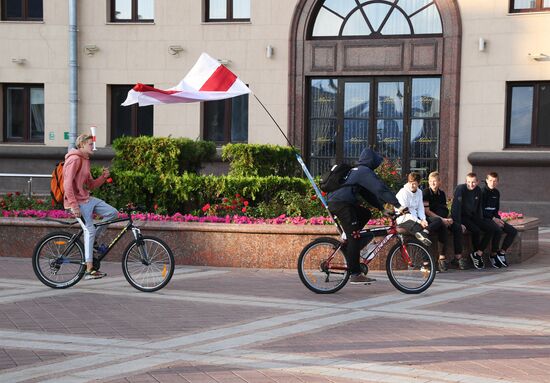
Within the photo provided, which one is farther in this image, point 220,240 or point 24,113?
point 24,113

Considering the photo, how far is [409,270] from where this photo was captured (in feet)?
34.8

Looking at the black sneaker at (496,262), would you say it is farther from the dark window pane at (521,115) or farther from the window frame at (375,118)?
the window frame at (375,118)

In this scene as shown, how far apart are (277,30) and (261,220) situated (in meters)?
10.6

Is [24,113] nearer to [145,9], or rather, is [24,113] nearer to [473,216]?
[145,9]

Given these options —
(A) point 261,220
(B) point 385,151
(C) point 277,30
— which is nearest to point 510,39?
(B) point 385,151

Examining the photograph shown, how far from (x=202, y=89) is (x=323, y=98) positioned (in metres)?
9.99

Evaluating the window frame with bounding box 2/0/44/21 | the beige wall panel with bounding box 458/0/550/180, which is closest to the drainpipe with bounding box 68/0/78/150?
the window frame with bounding box 2/0/44/21

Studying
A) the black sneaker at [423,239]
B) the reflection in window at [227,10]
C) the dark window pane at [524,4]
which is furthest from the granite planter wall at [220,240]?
the reflection in window at [227,10]

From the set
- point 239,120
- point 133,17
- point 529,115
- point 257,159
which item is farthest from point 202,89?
point 133,17

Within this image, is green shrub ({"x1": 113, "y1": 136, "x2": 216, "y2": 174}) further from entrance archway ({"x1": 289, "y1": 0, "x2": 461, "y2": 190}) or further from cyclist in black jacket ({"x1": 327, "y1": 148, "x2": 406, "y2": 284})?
entrance archway ({"x1": 289, "y1": 0, "x2": 461, "y2": 190})

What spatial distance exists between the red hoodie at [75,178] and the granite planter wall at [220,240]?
2.19 metres

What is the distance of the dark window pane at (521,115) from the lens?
21844 millimetres

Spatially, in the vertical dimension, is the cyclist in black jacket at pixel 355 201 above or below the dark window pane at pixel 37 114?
below

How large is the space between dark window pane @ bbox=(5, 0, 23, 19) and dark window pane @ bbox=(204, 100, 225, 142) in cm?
568
